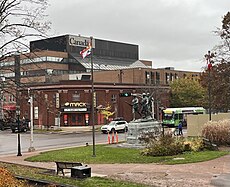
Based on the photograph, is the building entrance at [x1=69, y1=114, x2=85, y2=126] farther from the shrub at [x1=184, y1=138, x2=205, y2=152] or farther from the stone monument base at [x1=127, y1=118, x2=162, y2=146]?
the shrub at [x1=184, y1=138, x2=205, y2=152]

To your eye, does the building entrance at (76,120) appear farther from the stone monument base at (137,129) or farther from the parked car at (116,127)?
the stone monument base at (137,129)

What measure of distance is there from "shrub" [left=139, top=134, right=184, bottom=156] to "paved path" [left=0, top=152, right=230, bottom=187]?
Result: 311 centimetres

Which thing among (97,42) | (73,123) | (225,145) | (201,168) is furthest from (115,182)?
(97,42)

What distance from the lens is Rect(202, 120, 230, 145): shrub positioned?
Result: 27422 mm

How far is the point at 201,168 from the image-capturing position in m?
17.3

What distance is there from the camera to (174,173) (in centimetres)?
1598

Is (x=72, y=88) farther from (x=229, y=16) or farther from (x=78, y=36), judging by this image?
(x=229, y=16)

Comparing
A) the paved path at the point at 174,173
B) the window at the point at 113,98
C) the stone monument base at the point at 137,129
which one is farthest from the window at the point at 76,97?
the paved path at the point at 174,173

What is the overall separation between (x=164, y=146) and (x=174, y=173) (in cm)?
645

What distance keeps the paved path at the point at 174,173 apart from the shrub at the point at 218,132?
7.48m

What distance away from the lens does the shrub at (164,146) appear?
2227 centimetres

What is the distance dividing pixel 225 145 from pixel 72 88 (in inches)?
1325

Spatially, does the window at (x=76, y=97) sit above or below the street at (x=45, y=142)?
above

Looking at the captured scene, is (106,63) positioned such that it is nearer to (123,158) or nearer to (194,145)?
(194,145)
